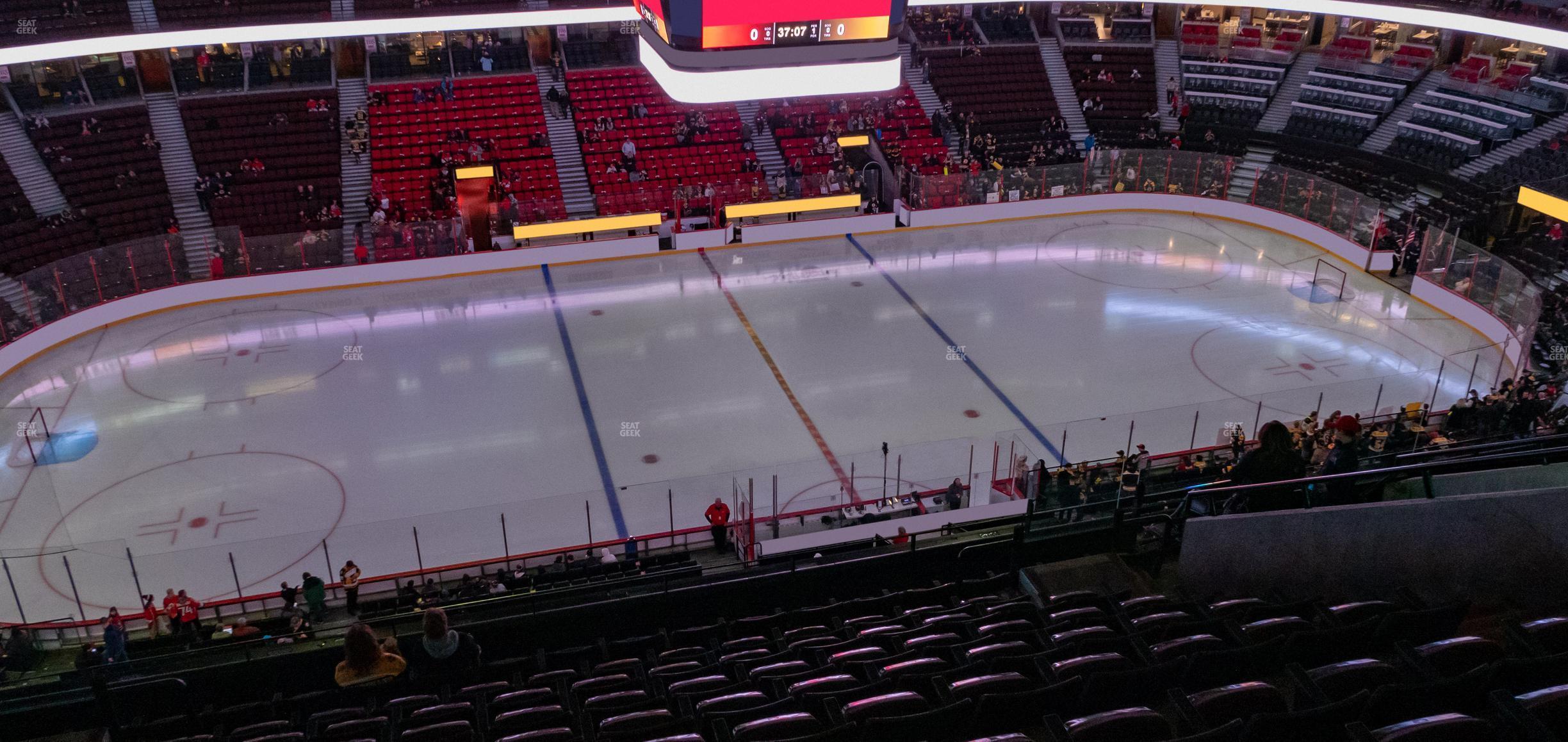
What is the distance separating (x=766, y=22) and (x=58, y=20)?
21.9 metres

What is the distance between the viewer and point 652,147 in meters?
27.5

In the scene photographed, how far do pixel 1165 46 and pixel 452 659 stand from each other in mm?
30445

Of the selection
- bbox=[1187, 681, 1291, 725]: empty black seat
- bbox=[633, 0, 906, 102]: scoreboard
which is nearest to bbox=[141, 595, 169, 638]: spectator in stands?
bbox=[633, 0, 906, 102]: scoreboard

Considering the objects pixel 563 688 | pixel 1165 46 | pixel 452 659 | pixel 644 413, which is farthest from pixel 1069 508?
pixel 1165 46

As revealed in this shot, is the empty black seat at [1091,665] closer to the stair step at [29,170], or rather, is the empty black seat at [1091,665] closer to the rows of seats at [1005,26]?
the stair step at [29,170]

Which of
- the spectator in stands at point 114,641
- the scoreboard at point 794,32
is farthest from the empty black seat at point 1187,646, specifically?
the spectator in stands at point 114,641

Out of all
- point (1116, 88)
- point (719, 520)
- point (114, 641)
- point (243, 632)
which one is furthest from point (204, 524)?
point (1116, 88)

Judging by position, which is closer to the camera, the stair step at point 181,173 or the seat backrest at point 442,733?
the seat backrest at point 442,733

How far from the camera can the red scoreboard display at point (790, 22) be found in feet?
34.4

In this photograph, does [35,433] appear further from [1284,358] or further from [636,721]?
[1284,358]

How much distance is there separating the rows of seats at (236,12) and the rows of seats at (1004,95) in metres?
16.6

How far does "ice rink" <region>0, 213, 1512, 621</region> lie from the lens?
13.2 metres

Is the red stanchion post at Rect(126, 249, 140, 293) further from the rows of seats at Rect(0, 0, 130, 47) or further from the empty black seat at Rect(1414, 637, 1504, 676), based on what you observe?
the empty black seat at Rect(1414, 637, 1504, 676)

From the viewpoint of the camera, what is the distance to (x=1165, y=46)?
1268 inches
